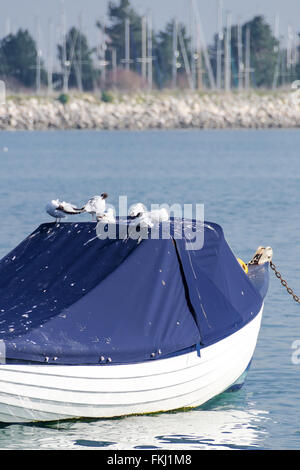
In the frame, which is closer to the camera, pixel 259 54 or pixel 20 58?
pixel 20 58

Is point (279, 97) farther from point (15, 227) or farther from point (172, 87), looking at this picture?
point (15, 227)

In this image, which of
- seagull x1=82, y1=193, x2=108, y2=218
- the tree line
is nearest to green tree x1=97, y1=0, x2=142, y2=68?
the tree line

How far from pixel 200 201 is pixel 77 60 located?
90.9 metres

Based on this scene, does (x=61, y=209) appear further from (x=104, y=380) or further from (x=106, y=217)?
(x=104, y=380)

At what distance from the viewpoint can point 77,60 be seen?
132 metres

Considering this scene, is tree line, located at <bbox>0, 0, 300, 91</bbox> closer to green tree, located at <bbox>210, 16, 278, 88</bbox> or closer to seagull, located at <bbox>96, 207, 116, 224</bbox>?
green tree, located at <bbox>210, 16, 278, 88</bbox>

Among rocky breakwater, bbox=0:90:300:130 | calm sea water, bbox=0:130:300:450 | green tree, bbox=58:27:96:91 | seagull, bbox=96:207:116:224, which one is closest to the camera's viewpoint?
calm sea water, bbox=0:130:300:450

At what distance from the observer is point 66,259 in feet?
40.1

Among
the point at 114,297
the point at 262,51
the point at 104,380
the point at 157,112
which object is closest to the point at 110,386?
the point at 104,380

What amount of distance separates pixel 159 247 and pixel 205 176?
155 feet

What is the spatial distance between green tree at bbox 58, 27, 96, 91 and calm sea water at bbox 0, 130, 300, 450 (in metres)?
11.0

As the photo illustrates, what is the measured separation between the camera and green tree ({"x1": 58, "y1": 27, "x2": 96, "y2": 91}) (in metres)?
130

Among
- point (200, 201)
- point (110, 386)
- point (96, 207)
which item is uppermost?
point (96, 207)

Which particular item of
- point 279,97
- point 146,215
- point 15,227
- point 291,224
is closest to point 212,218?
point 291,224
